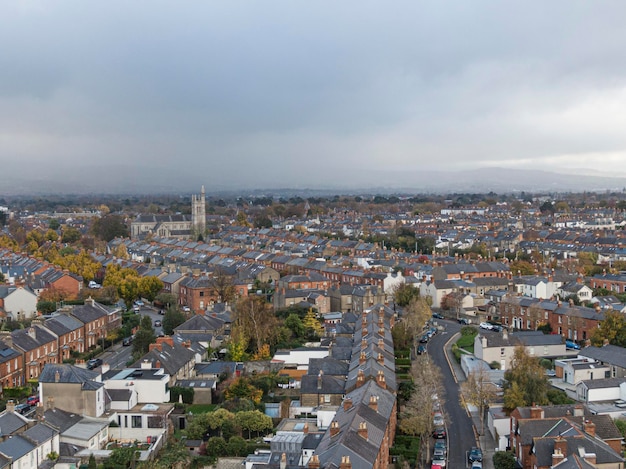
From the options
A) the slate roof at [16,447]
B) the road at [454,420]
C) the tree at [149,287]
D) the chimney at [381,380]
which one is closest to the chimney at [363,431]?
the road at [454,420]

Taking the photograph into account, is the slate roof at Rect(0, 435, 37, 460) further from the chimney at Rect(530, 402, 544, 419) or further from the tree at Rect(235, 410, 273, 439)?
the chimney at Rect(530, 402, 544, 419)

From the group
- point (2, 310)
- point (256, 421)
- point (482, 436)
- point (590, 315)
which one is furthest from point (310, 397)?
point (2, 310)

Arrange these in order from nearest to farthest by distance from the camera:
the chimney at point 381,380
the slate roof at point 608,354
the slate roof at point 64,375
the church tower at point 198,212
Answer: the chimney at point 381,380
the slate roof at point 64,375
the slate roof at point 608,354
the church tower at point 198,212

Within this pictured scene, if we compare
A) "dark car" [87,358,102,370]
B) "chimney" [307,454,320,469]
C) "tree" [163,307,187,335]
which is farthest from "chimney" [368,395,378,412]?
"tree" [163,307,187,335]

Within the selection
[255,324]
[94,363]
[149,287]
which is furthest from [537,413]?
[149,287]

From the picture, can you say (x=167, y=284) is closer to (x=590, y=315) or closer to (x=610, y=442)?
(x=590, y=315)

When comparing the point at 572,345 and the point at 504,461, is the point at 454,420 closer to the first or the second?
the point at 504,461

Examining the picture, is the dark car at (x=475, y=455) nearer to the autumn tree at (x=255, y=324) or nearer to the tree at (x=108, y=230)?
the autumn tree at (x=255, y=324)
